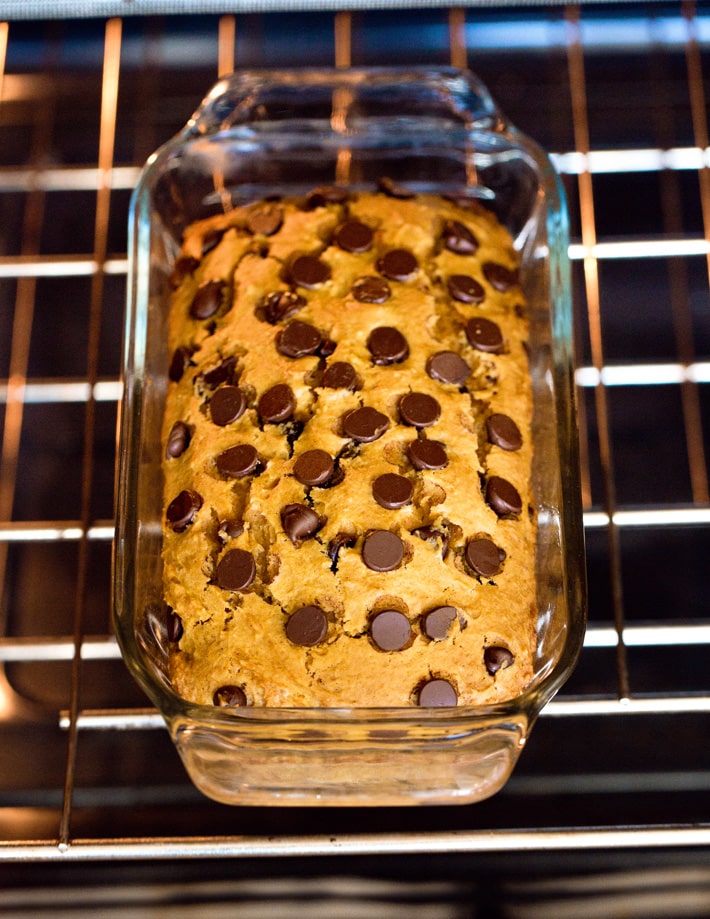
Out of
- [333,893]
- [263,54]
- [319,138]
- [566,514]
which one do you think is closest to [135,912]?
[333,893]

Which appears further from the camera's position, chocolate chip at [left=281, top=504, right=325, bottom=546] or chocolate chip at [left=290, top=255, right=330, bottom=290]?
chocolate chip at [left=290, top=255, right=330, bottom=290]

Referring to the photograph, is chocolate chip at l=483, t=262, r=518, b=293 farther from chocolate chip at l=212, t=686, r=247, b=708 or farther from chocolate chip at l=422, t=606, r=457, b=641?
chocolate chip at l=212, t=686, r=247, b=708

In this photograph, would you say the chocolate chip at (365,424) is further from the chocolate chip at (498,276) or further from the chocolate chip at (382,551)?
the chocolate chip at (498,276)

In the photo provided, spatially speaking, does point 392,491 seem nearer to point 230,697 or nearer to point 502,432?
point 502,432

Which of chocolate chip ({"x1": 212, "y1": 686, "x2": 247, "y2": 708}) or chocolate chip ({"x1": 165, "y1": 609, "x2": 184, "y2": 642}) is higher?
chocolate chip ({"x1": 165, "y1": 609, "x2": 184, "y2": 642})

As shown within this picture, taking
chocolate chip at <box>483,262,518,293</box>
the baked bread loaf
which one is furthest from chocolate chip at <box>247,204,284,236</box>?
chocolate chip at <box>483,262,518,293</box>
